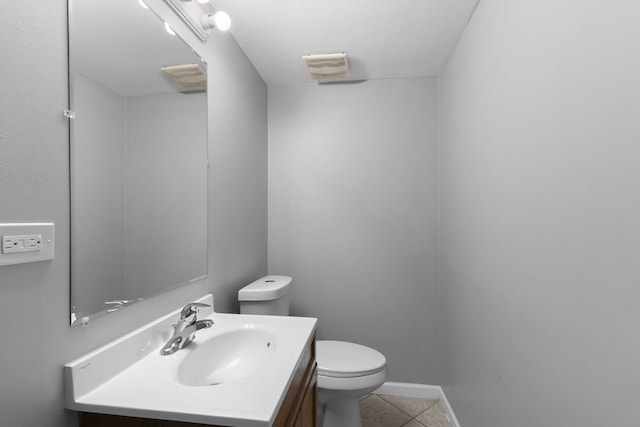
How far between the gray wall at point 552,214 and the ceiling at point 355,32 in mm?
226

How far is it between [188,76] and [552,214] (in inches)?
58.6

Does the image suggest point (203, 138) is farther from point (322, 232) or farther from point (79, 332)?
point (322, 232)

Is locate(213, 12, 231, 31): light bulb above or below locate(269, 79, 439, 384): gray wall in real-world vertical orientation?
above

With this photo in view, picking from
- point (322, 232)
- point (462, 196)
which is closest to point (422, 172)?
point (462, 196)

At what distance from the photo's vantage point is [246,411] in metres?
0.76

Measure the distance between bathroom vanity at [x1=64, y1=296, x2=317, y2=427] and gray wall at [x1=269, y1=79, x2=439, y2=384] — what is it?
1122mm

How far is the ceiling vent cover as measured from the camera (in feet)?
6.84

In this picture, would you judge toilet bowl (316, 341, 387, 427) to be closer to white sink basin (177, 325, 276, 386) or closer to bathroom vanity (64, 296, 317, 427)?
bathroom vanity (64, 296, 317, 427)

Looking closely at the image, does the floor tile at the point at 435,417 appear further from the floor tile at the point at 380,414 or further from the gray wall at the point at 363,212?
the gray wall at the point at 363,212

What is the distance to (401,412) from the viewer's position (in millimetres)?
2205

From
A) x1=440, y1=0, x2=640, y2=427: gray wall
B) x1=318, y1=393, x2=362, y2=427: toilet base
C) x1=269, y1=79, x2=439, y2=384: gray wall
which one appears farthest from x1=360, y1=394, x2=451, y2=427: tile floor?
x1=440, y1=0, x2=640, y2=427: gray wall

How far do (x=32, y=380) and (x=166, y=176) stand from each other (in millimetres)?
766

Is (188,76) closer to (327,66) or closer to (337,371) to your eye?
(327,66)

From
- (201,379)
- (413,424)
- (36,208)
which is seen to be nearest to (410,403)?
(413,424)
